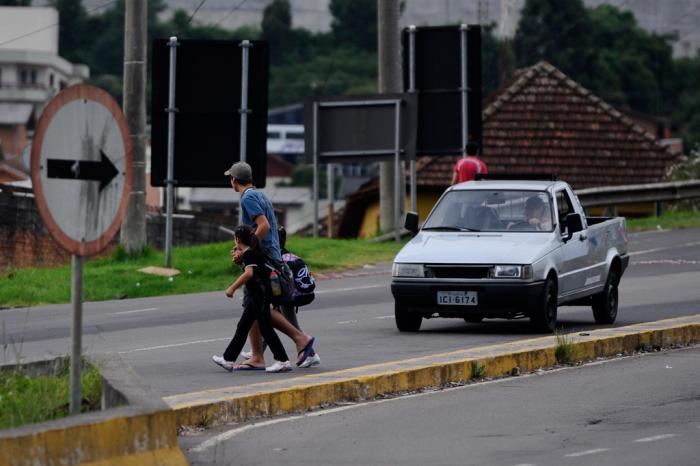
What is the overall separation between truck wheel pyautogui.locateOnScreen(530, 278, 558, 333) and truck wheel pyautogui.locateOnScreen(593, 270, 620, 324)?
4.41ft

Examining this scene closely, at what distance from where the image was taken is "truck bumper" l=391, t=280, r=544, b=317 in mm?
16891

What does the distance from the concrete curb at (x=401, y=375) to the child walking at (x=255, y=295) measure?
2.15 feet

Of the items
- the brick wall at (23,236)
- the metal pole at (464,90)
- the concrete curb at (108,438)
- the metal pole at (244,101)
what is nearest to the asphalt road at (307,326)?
the metal pole at (244,101)

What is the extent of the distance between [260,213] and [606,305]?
605 cm

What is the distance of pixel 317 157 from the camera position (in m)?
30.9

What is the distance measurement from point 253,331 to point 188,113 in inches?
498

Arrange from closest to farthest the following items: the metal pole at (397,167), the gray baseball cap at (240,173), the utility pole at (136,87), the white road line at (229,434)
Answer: the white road line at (229,434)
the gray baseball cap at (240,173)
the utility pole at (136,87)
the metal pole at (397,167)

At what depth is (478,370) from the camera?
45.4ft

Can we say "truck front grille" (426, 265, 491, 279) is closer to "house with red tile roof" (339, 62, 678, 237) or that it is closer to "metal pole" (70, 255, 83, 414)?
"metal pole" (70, 255, 83, 414)

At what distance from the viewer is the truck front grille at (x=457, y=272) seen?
17062 mm

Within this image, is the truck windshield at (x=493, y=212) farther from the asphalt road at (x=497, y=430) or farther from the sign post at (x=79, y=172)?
the sign post at (x=79, y=172)

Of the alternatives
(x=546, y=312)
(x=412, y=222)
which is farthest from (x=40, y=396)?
(x=412, y=222)

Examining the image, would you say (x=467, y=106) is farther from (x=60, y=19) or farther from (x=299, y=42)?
(x=299, y=42)

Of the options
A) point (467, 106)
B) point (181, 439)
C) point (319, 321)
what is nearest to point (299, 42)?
point (467, 106)
